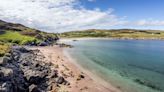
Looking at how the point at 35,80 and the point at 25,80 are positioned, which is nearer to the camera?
the point at 25,80

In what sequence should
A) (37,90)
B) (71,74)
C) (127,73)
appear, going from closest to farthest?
(37,90) → (71,74) → (127,73)

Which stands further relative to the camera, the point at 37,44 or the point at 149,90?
the point at 37,44

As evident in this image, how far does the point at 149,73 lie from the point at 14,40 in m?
99.4

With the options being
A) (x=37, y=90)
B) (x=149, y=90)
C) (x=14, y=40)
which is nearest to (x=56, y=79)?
(x=37, y=90)

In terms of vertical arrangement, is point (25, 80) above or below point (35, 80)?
above

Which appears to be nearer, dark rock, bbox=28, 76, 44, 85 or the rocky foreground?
the rocky foreground

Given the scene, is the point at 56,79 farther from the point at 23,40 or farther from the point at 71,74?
the point at 23,40

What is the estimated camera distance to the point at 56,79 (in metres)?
42.8

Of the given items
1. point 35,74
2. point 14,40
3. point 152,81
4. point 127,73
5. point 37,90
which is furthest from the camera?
point 14,40

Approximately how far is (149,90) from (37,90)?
21371mm

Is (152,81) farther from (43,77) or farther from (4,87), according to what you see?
(4,87)

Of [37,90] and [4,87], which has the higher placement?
[4,87]

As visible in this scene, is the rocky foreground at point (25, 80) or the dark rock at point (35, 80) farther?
the dark rock at point (35, 80)

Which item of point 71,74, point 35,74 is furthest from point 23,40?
point 35,74
